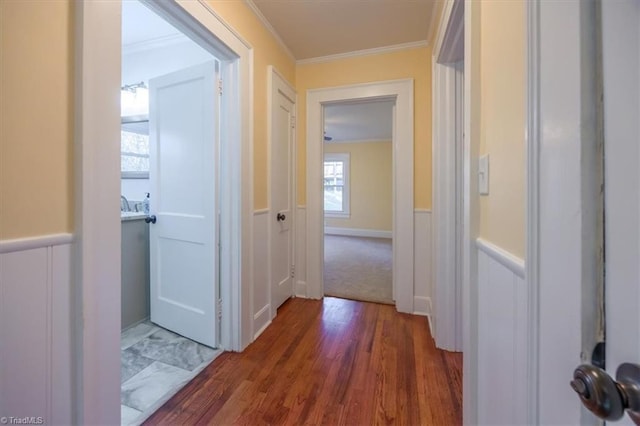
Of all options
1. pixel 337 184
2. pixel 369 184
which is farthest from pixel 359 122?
pixel 337 184

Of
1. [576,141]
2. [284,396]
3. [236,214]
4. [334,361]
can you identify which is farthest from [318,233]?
[576,141]

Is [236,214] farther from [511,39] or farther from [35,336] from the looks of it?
[511,39]

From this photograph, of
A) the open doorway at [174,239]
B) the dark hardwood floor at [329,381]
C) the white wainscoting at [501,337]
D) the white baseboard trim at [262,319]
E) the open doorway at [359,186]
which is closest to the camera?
the white wainscoting at [501,337]

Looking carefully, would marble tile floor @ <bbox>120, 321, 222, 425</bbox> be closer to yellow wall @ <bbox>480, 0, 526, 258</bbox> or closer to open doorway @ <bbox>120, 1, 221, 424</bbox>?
open doorway @ <bbox>120, 1, 221, 424</bbox>

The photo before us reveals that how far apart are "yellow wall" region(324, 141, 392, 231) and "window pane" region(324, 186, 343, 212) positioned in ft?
1.10

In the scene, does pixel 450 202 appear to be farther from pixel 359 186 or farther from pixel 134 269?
pixel 359 186

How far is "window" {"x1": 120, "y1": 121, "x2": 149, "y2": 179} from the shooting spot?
2.58 meters

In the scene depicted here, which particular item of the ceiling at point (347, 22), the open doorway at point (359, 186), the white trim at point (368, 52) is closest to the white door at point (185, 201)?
the ceiling at point (347, 22)

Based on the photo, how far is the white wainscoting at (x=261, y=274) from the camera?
6.66ft

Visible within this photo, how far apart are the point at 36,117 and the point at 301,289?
95.7 inches

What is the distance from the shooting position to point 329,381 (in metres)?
1.54

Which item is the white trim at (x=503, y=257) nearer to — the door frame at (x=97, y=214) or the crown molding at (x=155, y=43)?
the door frame at (x=97, y=214)

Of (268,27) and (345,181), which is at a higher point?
(268,27)

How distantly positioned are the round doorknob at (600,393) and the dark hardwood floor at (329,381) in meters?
1.22
